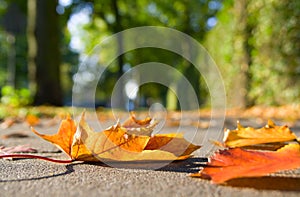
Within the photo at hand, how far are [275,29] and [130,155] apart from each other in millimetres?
5023

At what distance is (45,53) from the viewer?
740 centimetres

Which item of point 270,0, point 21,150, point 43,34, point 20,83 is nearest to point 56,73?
point 43,34

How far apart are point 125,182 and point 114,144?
0.14 meters

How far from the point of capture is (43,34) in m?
7.44

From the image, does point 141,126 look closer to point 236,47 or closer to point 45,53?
point 236,47

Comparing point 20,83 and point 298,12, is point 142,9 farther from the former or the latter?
point 20,83

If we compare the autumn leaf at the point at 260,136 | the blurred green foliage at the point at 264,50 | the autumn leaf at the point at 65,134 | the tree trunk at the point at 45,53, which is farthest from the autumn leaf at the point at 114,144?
the tree trunk at the point at 45,53

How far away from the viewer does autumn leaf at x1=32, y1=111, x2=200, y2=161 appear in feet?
2.73

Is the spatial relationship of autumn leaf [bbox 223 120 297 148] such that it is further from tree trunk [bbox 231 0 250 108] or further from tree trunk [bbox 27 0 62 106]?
tree trunk [bbox 27 0 62 106]

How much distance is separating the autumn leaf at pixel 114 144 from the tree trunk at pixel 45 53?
6.58 meters

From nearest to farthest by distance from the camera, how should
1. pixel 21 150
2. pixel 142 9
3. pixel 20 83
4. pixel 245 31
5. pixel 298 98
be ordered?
pixel 21 150 < pixel 298 98 < pixel 245 31 < pixel 142 9 < pixel 20 83

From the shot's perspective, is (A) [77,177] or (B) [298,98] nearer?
(A) [77,177]

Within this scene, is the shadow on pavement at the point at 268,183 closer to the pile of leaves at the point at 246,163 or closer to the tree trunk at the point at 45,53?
the pile of leaves at the point at 246,163

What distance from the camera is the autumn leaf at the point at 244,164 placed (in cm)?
66
